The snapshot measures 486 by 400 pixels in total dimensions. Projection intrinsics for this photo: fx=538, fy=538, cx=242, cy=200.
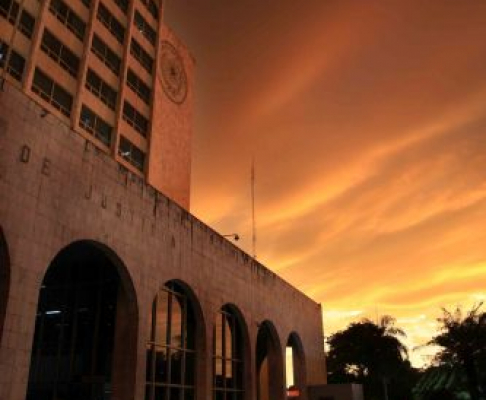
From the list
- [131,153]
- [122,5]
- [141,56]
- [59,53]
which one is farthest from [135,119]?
[122,5]

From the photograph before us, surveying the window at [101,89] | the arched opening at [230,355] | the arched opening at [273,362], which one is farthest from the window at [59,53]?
the arched opening at [273,362]

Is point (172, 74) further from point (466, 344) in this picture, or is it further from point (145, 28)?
point (466, 344)

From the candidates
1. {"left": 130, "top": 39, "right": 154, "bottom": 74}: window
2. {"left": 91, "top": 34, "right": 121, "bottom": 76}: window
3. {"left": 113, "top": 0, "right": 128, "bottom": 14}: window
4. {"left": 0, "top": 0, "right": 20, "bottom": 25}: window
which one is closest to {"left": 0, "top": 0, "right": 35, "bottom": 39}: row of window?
{"left": 0, "top": 0, "right": 20, "bottom": 25}: window

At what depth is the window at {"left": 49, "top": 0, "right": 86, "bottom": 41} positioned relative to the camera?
3962 cm

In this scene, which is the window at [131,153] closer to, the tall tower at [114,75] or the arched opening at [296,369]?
the tall tower at [114,75]

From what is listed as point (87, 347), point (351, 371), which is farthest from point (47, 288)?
point (351, 371)

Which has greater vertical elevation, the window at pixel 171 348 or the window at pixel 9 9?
the window at pixel 9 9

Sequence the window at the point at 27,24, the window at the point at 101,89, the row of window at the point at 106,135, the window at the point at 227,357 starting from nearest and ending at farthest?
1. the window at the point at 227,357
2. the window at the point at 27,24
3. the row of window at the point at 106,135
4. the window at the point at 101,89

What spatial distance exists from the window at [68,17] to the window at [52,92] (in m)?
5.45

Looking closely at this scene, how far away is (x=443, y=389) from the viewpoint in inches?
2331

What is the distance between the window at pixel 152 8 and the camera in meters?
52.2

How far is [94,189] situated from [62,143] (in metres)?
2.24

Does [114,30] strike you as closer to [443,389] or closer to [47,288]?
[47,288]

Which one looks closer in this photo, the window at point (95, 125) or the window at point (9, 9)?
the window at point (9, 9)
